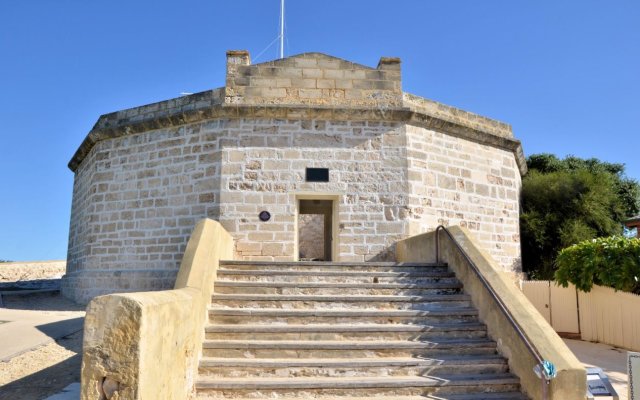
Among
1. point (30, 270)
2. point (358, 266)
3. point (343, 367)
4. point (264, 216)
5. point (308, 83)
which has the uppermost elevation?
point (308, 83)

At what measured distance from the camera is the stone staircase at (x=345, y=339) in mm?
4395

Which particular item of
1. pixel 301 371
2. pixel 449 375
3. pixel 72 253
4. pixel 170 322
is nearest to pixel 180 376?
pixel 170 322

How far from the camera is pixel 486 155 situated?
405 inches

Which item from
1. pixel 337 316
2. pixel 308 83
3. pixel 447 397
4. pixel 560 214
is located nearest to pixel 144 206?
pixel 308 83

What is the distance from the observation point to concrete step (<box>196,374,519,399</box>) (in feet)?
Result: 14.1

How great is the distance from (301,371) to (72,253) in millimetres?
9309

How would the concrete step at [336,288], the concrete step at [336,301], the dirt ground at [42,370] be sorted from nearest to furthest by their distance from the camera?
the dirt ground at [42,370] < the concrete step at [336,301] < the concrete step at [336,288]

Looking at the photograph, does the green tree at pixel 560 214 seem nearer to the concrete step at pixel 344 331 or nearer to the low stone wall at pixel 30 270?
the concrete step at pixel 344 331

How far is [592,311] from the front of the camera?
8391 mm

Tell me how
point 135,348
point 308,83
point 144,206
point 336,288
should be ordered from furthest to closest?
point 144,206 < point 308,83 < point 336,288 < point 135,348

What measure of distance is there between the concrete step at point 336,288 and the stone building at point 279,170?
2423 mm

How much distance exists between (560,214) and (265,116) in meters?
7.93

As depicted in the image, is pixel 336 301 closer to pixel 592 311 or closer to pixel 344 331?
pixel 344 331

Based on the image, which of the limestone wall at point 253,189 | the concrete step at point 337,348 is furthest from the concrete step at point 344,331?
the limestone wall at point 253,189
